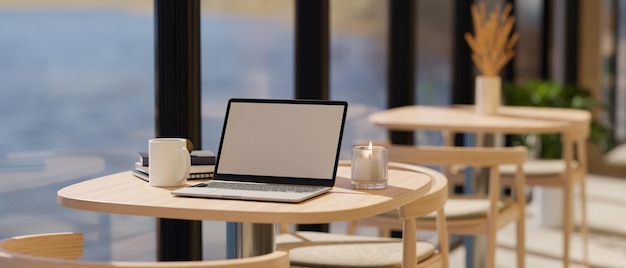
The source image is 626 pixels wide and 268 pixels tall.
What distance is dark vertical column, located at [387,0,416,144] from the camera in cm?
480

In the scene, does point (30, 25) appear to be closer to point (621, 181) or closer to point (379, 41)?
point (379, 41)

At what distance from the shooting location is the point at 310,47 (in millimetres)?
3857

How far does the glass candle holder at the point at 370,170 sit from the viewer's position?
2.15 meters

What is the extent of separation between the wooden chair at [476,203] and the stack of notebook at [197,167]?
3.38 feet

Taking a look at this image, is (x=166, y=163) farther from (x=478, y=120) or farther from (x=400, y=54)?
(x=400, y=54)

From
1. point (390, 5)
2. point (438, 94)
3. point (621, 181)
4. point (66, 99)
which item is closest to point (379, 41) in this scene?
point (390, 5)

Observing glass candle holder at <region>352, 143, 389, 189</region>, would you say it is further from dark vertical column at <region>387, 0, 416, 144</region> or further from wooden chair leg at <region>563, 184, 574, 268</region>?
dark vertical column at <region>387, 0, 416, 144</region>

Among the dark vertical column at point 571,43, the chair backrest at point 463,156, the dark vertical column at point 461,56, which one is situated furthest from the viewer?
the dark vertical column at point 571,43

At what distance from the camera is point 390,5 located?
4.79 m

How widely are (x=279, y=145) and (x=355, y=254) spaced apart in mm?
469

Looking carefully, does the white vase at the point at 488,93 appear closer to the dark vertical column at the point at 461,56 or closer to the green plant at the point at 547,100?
the dark vertical column at the point at 461,56

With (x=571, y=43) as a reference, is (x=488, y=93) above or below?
below

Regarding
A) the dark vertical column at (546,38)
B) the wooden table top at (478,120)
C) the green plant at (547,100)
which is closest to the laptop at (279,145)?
the wooden table top at (478,120)

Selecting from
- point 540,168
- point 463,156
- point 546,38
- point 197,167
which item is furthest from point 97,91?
point 546,38
